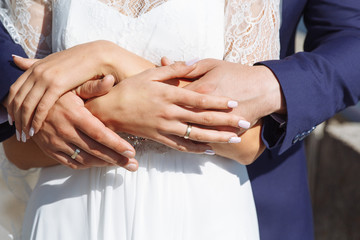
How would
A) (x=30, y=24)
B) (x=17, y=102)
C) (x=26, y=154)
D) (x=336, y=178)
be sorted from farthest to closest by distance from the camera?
(x=336, y=178) → (x=26, y=154) → (x=30, y=24) → (x=17, y=102)

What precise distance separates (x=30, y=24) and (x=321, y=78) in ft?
2.69

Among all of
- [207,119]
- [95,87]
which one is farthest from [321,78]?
[95,87]

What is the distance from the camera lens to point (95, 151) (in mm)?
Result: 1126

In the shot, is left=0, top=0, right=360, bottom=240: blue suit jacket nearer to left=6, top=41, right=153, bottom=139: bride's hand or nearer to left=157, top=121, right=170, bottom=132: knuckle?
left=6, top=41, right=153, bottom=139: bride's hand

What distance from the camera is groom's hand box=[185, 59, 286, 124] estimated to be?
3.55 feet

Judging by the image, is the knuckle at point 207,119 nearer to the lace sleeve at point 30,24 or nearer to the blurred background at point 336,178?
the lace sleeve at point 30,24

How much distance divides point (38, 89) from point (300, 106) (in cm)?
67

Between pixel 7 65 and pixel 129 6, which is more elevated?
pixel 129 6

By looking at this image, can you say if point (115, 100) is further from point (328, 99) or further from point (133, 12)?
point (328, 99)

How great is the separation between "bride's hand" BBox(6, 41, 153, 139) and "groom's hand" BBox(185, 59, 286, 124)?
173 millimetres

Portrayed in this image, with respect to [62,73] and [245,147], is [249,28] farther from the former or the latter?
[62,73]

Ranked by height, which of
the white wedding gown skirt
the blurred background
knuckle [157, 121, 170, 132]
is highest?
knuckle [157, 121, 170, 132]

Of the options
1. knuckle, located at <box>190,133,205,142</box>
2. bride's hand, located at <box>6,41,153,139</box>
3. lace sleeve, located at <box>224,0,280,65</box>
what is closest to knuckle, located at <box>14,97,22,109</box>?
bride's hand, located at <box>6,41,153,139</box>

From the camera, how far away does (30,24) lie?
4.13 ft
